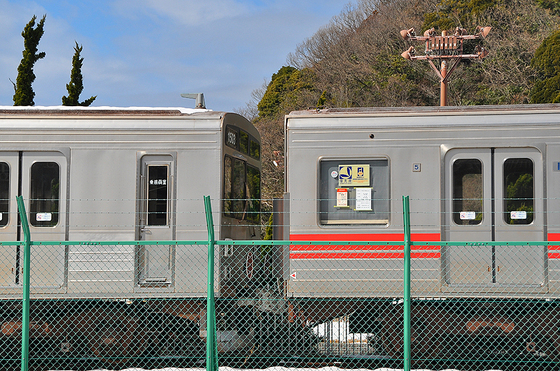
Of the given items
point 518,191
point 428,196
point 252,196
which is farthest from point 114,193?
point 518,191

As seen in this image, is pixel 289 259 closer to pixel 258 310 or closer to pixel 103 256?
pixel 258 310

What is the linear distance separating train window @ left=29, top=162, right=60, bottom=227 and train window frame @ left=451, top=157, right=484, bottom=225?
5.33 m

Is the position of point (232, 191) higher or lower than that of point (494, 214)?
higher

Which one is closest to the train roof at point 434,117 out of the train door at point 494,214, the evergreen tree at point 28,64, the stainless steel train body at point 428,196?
the stainless steel train body at point 428,196

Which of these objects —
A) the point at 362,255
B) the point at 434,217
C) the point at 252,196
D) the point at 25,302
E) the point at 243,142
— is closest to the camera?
the point at 25,302

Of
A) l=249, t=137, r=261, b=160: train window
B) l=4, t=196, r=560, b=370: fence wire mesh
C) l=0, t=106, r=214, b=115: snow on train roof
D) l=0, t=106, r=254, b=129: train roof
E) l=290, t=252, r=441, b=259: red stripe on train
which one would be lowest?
l=4, t=196, r=560, b=370: fence wire mesh

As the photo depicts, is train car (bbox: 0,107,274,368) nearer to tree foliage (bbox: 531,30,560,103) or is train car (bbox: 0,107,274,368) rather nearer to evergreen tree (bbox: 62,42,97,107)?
evergreen tree (bbox: 62,42,97,107)

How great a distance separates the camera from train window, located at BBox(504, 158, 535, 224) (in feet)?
23.3

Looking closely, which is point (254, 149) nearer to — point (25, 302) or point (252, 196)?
point (252, 196)

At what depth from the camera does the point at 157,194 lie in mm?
7504

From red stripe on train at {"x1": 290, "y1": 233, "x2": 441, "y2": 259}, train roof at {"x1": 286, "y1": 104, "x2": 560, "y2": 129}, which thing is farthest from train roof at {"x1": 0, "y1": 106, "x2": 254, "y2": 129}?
Result: red stripe on train at {"x1": 290, "y1": 233, "x2": 441, "y2": 259}

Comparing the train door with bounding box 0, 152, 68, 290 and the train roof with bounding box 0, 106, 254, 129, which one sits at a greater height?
the train roof with bounding box 0, 106, 254, 129

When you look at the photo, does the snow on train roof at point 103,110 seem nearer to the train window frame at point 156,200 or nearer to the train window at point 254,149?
the train window frame at point 156,200

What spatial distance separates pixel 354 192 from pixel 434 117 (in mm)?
1480
